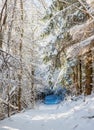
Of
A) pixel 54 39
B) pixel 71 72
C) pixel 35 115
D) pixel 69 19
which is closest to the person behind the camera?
pixel 35 115

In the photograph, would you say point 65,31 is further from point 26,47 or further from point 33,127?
point 33,127

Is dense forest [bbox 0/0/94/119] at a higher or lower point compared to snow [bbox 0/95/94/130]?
higher

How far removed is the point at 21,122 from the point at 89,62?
600 centimetres

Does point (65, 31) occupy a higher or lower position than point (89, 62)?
higher

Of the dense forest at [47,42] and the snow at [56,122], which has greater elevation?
the dense forest at [47,42]

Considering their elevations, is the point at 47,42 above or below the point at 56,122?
above

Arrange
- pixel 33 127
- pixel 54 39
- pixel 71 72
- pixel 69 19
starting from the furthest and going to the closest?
pixel 71 72
pixel 54 39
pixel 69 19
pixel 33 127

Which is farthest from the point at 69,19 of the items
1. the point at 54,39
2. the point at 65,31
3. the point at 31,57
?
the point at 31,57

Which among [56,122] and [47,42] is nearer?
[56,122]

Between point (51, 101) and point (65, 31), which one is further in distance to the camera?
point (51, 101)

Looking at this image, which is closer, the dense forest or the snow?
the snow

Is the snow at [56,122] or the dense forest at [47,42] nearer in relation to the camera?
the snow at [56,122]

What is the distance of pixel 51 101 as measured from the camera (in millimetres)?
29828

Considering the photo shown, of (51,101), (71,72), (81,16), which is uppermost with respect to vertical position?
(81,16)
